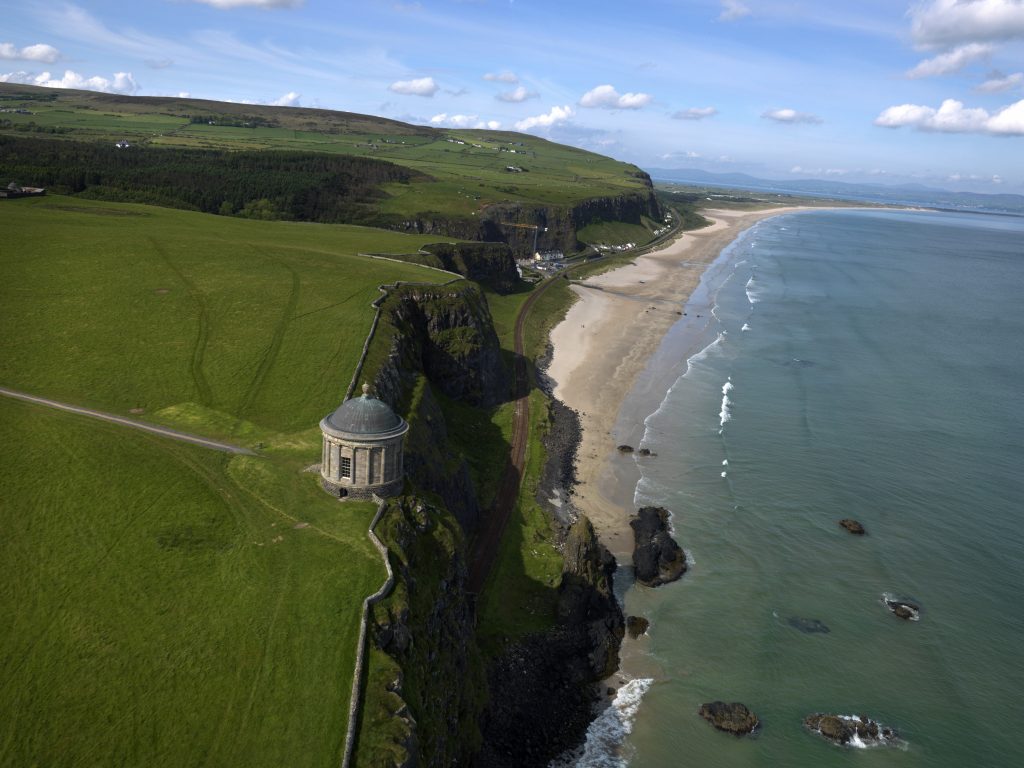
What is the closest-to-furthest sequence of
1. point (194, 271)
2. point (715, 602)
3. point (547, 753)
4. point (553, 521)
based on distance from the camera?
point (547, 753) < point (715, 602) < point (553, 521) < point (194, 271)

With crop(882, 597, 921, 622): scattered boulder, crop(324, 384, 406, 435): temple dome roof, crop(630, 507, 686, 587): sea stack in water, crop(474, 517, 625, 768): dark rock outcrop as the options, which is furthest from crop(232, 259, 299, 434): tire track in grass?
crop(882, 597, 921, 622): scattered boulder

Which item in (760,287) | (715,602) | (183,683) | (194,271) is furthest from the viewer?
(760,287)

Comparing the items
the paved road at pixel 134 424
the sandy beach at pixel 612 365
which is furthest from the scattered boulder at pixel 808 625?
the paved road at pixel 134 424

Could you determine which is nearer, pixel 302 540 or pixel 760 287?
pixel 302 540

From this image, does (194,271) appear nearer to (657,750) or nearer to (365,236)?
(365,236)

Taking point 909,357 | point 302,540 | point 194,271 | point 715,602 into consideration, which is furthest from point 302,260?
point 909,357

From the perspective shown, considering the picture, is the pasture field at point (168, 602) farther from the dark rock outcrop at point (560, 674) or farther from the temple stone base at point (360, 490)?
the dark rock outcrop at point (560, 674)
